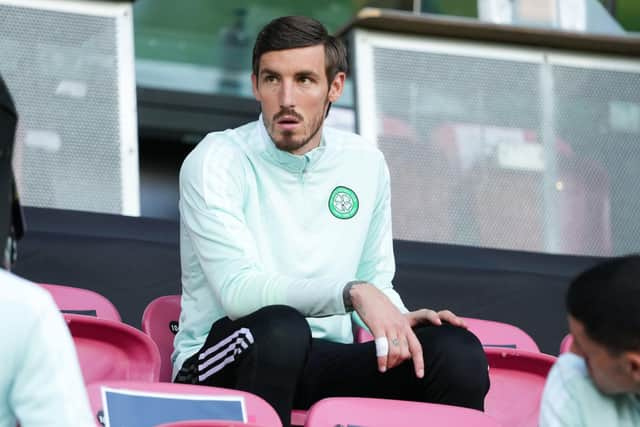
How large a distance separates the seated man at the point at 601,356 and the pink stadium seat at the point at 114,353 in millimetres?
969

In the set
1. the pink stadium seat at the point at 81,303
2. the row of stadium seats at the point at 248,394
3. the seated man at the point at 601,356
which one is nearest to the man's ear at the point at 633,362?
the seated man at the point at 601,356

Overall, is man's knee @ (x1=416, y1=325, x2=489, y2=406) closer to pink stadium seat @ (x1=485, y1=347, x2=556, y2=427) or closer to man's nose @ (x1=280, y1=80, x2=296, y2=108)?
pink stadium seat @ (x1=485, y1=347, x2=556, y2=427)

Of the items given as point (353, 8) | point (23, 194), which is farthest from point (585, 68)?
point (23, 194)

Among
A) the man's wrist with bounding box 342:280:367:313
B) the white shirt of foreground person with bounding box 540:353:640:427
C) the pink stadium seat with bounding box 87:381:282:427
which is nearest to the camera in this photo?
the white shirt of foreground person with bounding box 540:353:640:427

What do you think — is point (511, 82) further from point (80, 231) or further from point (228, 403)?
point (228, 403)

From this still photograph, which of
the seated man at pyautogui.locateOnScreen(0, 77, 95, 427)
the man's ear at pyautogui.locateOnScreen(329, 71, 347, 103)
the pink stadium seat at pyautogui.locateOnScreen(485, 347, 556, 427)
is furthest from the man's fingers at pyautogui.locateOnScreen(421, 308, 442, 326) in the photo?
the seated man at pyautogui.locateOnScreen(0, 77, 95, 427)

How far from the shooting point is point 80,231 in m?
3.79

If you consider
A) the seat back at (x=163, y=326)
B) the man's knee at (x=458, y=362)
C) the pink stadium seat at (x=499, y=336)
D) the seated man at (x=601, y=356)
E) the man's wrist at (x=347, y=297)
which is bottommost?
the pink stadium seat at (x=499, y=336)

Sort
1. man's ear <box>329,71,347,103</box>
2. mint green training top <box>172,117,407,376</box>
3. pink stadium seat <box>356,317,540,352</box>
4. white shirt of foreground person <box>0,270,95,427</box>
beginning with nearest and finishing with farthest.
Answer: white shirt of foreground person <box>0,270,95,427</box> < mint green training top <box>172,117,407,376</box> < man's ear <box>329,71,347,103</box> < pink stadium seat <box>356,317,540,352</box>

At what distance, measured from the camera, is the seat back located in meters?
3.11

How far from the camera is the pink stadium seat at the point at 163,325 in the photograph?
3105 mm

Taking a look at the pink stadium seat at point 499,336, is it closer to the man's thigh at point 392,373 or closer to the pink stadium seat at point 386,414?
the man's thigh at point 392,373

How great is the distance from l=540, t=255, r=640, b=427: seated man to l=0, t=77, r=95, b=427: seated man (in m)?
0.74

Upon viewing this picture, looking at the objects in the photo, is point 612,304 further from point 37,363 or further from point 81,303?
point 81,303
